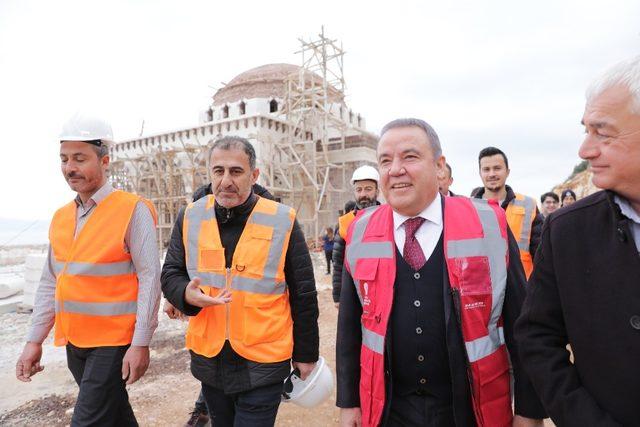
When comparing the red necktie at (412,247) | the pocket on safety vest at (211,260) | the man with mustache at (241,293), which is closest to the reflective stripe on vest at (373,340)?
the red necktie at (412,247)

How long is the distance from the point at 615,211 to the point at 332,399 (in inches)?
140

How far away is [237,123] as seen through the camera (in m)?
20.6

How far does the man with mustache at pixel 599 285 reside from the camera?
1.17m

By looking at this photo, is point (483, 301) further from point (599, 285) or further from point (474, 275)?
point (599, 285)

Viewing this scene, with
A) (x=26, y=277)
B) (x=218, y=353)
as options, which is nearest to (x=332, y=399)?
(x=218, y=353)

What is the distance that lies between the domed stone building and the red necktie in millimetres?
17124

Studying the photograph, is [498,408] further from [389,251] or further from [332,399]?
[332,399]

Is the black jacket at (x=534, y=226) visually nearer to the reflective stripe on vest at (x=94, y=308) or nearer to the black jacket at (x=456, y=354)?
the black jacket at (x=456, y=354)

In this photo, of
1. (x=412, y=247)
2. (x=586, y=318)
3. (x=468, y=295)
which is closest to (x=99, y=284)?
(x=412, y=247)

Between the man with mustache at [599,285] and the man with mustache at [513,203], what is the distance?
264 cm

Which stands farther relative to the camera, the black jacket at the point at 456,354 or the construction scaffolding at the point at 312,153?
the construction scaffolding at the point at 312,153

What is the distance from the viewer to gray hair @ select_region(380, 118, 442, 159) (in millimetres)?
1923

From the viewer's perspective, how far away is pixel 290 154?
21.2m

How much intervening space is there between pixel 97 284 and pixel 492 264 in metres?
2.44
